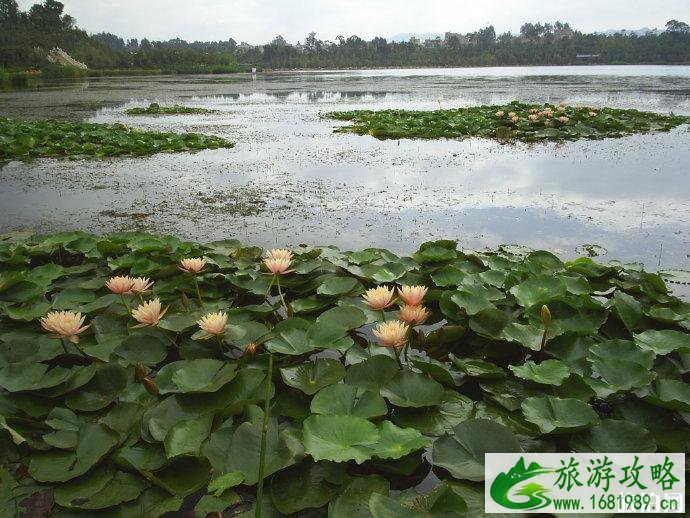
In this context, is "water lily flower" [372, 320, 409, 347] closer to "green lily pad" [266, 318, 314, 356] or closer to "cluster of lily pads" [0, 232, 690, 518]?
"cluster of lily pads" [0, 232, 690, 518]

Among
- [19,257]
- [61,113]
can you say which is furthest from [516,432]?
[61,113]

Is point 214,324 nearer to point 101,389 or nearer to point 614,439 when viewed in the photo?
point 101,389

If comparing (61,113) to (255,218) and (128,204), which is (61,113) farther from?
(255,218)

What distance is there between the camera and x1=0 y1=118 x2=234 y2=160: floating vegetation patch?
18.4 feet

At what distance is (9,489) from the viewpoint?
3.30ft

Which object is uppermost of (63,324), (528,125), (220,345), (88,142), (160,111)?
(160,111)

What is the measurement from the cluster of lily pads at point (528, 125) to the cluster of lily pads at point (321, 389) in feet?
16.2

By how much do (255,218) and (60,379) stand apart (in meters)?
1.98

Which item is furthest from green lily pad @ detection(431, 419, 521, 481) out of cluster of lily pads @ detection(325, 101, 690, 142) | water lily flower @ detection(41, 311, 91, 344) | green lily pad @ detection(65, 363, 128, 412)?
cluster of lily pads @ detection(325, 101, 690, 142)

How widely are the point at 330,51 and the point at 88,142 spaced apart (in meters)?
73.0

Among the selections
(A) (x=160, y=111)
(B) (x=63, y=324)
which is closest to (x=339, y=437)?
(B) (x=63, y=324)

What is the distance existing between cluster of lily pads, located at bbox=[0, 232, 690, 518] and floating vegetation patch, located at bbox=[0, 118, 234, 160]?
4.23m

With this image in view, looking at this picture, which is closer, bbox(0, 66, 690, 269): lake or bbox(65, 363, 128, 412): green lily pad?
bbox(65, 363, 128, 412): green lily pad

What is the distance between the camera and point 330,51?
238ft
